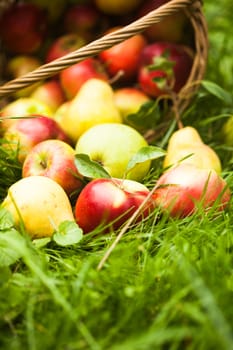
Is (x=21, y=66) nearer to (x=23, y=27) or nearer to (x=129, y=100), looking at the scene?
(x=23, y=27)

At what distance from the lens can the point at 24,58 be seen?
6.50 feet

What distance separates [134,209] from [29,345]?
428 millimetres

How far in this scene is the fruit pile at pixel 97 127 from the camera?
47.3 inches

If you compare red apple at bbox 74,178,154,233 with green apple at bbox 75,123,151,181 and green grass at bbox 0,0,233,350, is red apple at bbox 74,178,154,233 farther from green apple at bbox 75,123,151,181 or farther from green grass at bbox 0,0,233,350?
green apple at bbox 75,123,151,181

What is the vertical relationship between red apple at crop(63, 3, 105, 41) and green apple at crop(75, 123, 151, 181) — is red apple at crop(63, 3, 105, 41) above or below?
above

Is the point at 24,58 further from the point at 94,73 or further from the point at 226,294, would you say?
the point at 226,294

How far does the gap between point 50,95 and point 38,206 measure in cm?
76

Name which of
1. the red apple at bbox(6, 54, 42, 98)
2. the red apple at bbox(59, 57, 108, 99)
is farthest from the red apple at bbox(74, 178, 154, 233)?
the red apple at bbox(6, 54, 42, 98)

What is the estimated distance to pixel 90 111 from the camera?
1578 millimetres

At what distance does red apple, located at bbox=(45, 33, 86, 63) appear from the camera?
1.92 m

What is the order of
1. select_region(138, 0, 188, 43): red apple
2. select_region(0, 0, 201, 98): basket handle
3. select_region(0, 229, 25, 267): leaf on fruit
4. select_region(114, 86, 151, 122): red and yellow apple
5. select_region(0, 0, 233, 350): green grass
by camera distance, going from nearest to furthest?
1. select_region(0, 0, 233, 350): green grass
2. select_region(0, 229, 25, 267): leaf on fruit
3. select_region(0, 0, 201, 98): basket handle
4. select_region(114, 86, 151, 122): red and yellow apple
5. select_region(138, 0, 188, 43): red apple

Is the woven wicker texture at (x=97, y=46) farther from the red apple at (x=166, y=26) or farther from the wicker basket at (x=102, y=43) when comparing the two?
the red apple at (x=166, y=26)

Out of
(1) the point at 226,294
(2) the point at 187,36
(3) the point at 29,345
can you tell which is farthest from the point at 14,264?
(2) the point at 187,36

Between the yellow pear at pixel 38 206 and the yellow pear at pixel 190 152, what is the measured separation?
0.29 m
